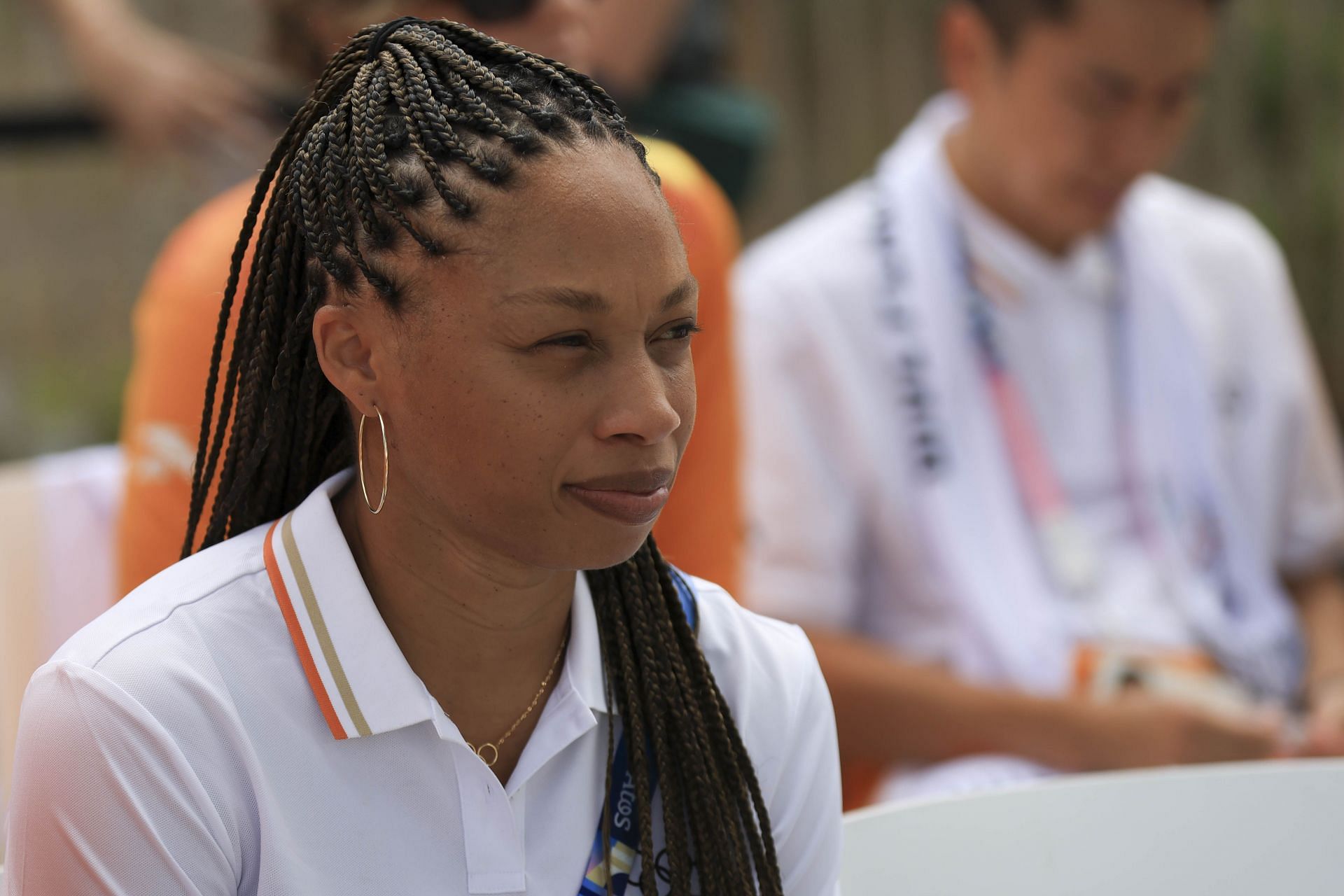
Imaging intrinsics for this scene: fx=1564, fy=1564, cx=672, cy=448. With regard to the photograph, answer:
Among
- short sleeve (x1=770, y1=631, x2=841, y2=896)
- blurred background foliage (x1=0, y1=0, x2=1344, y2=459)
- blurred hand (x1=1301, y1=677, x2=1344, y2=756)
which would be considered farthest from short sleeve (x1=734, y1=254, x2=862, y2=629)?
blurred background foliage (x1=0, y1=0, x2=1344, y2=459)

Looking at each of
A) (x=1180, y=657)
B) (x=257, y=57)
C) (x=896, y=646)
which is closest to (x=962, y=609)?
(x=896, y=646)

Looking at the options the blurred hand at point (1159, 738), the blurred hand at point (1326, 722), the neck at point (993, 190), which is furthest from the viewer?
the neck at point (993, 190)

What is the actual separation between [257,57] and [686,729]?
3.43 m

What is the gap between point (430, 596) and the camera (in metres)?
1.25

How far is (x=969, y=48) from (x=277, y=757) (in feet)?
7.12

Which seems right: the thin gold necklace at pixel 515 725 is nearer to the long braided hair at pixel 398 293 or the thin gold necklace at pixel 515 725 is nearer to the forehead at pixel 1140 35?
the long braided hair at pixel 398 293

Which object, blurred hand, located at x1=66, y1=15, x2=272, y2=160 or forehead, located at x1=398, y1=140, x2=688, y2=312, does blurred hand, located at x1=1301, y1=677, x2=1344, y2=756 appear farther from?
blurred hand, located at x1=66, y1=15, x2=272, y2=160

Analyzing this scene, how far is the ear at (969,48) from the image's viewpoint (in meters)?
2.85

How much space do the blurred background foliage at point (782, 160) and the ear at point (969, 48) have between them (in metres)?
1.75

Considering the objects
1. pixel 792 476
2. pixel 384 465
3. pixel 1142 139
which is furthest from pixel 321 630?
pixel 1142 139

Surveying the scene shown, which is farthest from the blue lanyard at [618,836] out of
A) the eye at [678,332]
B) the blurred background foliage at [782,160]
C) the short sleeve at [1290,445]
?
the blurred background foliage at [782,160]

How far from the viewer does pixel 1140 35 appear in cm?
266

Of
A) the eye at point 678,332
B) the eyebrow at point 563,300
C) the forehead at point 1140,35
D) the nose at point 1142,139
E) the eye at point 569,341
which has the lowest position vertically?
the eye at point 569,341

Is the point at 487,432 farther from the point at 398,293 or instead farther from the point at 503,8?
the point at 503,8
